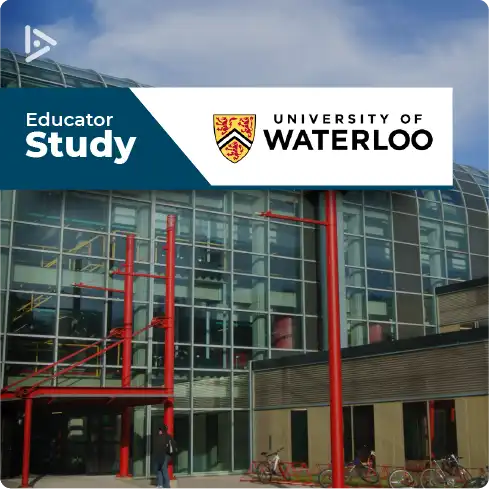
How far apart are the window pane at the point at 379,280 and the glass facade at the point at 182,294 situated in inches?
114

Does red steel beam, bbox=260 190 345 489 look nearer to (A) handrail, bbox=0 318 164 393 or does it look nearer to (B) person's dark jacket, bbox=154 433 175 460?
(B) person's dark jacket, bbox=154 433 175 460

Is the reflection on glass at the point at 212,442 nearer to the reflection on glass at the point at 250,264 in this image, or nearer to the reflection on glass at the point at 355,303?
the reflection on glass at the point at 250,264

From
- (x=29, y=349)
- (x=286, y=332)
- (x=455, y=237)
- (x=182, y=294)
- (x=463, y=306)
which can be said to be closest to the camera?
(x=29, y=349)

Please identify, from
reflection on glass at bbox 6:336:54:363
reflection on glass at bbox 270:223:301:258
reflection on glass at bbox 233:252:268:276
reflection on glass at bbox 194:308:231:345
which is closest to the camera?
reflection on glass at bbox 6:336:54:363

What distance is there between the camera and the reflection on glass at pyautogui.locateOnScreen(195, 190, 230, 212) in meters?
34.0

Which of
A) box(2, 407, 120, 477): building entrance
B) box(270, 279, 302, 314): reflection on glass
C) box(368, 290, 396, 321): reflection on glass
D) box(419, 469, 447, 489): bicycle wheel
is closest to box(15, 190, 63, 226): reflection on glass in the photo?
box(2, 407, 120, 477): building entrance

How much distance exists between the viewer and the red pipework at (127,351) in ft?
96.2

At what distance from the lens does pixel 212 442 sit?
107 ft

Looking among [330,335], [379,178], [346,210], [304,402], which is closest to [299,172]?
[379,178]

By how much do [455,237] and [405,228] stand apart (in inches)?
117

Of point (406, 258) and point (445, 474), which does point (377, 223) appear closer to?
point (406, 258)

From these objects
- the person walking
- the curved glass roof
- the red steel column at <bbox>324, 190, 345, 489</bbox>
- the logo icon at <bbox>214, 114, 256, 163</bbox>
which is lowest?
the person walking

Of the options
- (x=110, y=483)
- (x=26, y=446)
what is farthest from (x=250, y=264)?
(x=26, y=446)

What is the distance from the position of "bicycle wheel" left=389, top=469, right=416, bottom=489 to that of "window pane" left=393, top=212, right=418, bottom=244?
15.6m
